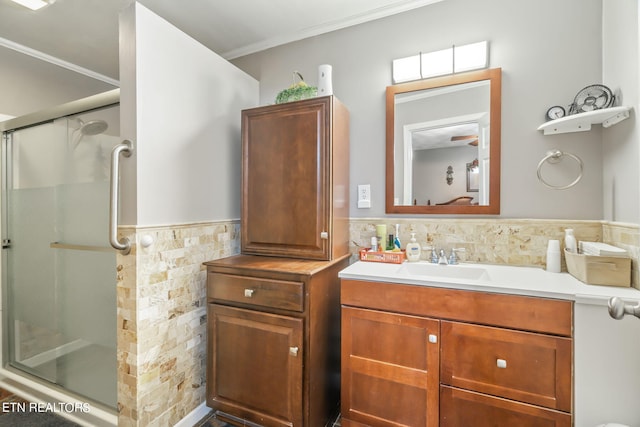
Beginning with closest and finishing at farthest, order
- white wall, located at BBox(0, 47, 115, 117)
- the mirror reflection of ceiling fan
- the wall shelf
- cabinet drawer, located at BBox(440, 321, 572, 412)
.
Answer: cabinet drawer, located at BBox(440, 321, 572, 412) → the wall shelf → the mirror reflection of ceiling fan → white wall, located at BBox(0, 47, 115, 117)

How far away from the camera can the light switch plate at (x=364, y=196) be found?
6.28ft

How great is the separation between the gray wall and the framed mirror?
63 mm

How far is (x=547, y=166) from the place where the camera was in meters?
1.53

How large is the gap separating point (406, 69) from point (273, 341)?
5.79ft

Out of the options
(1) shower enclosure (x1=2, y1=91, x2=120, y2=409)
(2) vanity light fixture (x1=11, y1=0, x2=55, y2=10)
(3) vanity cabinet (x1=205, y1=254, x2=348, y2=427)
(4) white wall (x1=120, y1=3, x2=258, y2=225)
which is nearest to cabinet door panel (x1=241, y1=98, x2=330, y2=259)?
(3) vanity cabinet (x1=205, y1=254, x2=348, y2=427)

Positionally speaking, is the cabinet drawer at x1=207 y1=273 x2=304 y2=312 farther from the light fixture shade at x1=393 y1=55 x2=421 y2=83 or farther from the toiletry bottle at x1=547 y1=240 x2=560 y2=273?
the light fixture shade at x1=393 y1=55 x2=421 y2=83

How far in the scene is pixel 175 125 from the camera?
Answer: 5.16 ft

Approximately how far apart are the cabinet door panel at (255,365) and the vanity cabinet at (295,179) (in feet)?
1.33

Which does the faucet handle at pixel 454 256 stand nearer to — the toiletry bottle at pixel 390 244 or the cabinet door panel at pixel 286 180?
the toiletry bottle at pixel 390 244

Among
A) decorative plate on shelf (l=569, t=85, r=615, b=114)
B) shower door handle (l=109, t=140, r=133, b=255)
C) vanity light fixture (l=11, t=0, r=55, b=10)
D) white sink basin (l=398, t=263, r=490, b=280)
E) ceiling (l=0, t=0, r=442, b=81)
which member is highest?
ceiling (l=0, t=0, r=442, b=81)

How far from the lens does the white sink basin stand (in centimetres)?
155

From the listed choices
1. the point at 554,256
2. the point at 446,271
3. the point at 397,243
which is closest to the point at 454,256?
the point at 446,271

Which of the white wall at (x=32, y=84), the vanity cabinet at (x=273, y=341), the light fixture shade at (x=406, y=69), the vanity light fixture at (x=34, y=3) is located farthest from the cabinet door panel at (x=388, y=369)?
the white wall at (x=32, y=84)

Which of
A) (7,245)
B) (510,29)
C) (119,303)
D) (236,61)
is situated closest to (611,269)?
(510,29)
